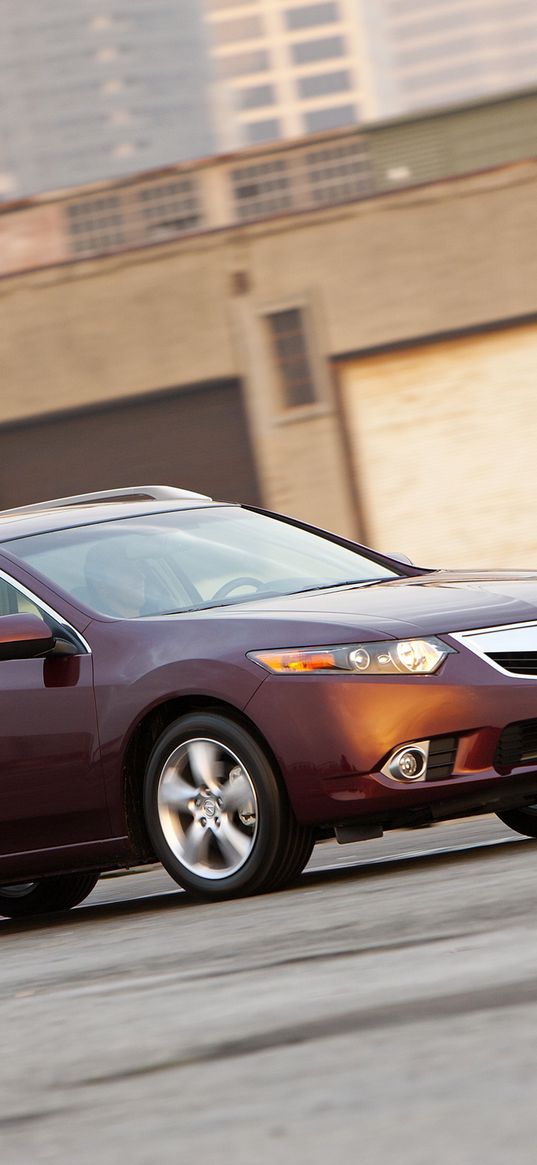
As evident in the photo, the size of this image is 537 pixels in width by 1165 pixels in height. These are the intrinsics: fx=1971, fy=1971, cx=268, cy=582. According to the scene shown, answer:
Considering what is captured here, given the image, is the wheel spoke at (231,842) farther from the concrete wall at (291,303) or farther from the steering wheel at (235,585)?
the concrete wall at (291,303)

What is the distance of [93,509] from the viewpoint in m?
7.93

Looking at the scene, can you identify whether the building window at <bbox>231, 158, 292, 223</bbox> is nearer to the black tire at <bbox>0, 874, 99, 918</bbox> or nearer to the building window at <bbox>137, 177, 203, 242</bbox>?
the building window at <bbox>137, 177, 203, 242</bbox>

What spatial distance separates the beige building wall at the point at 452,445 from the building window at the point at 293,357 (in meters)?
0.52

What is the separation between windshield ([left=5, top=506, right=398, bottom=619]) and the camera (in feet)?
23.4

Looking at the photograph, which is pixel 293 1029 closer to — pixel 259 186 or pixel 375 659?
pixel 375 659

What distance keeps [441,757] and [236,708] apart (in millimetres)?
686

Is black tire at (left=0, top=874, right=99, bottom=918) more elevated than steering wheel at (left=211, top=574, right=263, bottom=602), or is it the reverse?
steering wheel at (left=211, top=574, right=263, bottom=602)

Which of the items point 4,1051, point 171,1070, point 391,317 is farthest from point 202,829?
point 391,317

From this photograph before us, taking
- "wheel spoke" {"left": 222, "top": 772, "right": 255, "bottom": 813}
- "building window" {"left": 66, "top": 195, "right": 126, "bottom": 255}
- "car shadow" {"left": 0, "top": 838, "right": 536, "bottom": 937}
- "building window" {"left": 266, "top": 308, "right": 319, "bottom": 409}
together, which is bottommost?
"building window" {"left": 266, "top": 308, "right": 319, "bottom": 409}

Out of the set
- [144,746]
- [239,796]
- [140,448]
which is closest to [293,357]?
[140,448]

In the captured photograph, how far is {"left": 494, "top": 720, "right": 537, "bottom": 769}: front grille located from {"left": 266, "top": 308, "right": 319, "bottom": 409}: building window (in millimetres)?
21417

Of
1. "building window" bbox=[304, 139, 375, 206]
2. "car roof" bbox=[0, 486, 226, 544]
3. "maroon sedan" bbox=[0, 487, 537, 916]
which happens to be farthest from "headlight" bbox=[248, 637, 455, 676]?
"building window" bbox=[304, 139, 375, 206]

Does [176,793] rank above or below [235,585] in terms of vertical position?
below

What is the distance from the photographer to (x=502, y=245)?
27.2 m
